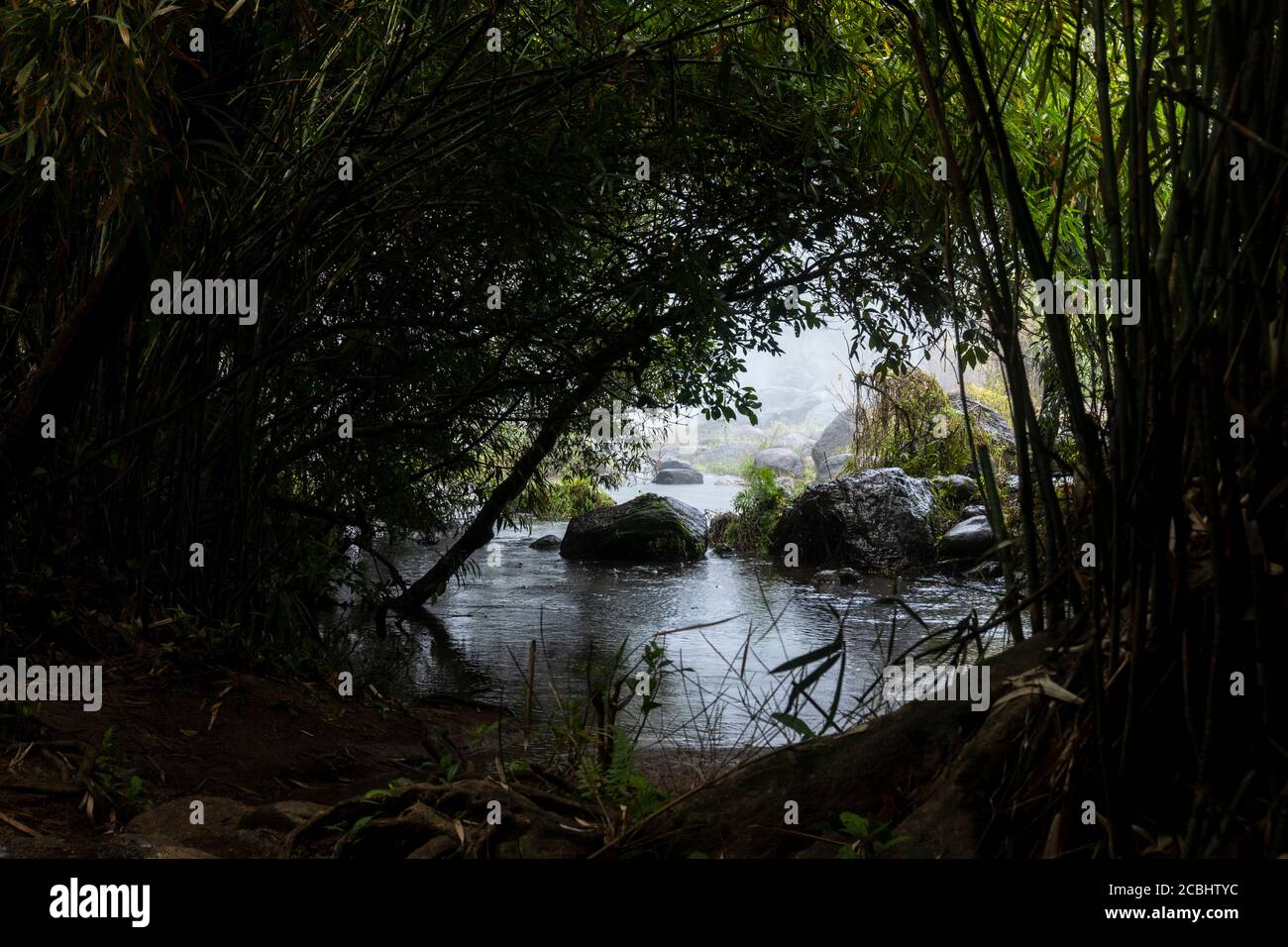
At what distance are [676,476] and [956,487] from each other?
10441 mm

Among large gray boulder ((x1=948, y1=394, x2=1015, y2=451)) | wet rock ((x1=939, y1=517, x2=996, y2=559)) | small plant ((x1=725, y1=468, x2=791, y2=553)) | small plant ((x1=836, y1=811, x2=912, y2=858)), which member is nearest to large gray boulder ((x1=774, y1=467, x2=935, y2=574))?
wet rock ((x1=939, y1=517, x2=996, y2=559))

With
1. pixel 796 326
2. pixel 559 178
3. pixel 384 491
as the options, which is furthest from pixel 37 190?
pixel 796 326

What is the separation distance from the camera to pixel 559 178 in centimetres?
373

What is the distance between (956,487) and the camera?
34.7 ft

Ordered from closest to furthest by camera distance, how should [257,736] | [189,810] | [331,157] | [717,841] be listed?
1. [717,841]
2. [189,810]
3. [331,157]
4. [257,736]

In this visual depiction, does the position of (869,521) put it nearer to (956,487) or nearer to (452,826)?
(956,487)

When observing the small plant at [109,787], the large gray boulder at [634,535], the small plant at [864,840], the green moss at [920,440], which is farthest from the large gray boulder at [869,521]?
the small plant at [864,840]

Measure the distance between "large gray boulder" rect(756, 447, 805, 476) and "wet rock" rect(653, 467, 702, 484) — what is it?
1.38 metres

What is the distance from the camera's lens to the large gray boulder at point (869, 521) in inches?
377

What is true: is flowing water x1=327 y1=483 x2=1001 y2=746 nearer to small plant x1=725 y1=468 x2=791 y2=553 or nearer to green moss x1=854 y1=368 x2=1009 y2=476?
small plant x1=725 y1=468 x2=791 y2=553

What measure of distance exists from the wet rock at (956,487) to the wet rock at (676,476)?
9929mm

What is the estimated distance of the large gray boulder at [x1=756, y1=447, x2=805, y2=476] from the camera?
18441 millimetres
